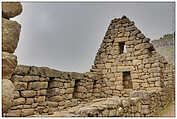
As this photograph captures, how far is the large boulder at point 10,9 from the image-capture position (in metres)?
2.03

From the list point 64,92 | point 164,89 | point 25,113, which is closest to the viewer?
point 25,113

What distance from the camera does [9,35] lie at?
199 cm

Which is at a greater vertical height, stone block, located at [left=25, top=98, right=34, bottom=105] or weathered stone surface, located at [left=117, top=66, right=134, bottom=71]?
weathered stone surface, located at [left=117, top=66, right=134, bottom=71]

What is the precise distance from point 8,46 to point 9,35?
0.11 m

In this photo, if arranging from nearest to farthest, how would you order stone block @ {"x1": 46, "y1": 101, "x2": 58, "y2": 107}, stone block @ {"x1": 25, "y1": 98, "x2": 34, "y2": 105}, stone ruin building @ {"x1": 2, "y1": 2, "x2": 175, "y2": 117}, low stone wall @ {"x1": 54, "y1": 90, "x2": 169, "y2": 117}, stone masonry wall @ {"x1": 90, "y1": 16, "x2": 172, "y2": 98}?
stone ruin building @ {"x1": 2, "y1": 2, "x2": 175, "y2": 117}, low stone wall @ {"x1": 54, "y1": 90, "x2": 169, "y2": 117}, stone block @ {"x1": 25, "y1": 98, "x2": 34, "y2": 105}, stone block @ {"x1": 46, "y1": 101, "x2": 58, "y2": 107}, stone masonry wall @ {"x1": 90, "y1": 16, "x2": 172, "y2": 98}

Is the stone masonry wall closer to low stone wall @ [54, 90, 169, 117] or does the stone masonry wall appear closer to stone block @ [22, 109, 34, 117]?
low stone wall @ [54, 90, 169, 117]

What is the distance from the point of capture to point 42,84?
6.50 m

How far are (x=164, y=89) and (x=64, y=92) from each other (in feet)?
15.5

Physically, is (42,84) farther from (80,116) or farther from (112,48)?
(112,48)

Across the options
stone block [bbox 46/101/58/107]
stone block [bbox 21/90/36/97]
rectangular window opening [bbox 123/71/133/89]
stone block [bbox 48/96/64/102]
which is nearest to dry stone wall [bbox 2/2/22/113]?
stone block [bbox 21/90/36/97]

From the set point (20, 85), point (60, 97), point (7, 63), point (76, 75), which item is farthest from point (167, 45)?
point (7, 63)

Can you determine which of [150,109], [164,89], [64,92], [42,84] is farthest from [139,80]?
[42,84]

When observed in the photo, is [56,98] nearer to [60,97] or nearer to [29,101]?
[60,97]

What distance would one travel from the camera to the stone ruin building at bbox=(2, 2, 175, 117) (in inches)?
83.9
